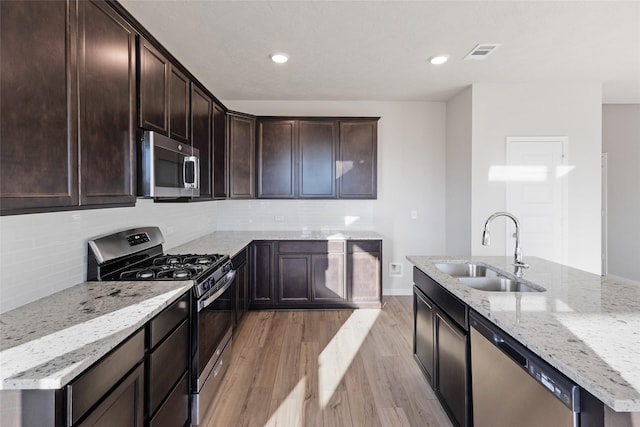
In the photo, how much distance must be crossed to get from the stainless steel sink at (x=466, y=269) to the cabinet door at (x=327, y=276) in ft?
5.30

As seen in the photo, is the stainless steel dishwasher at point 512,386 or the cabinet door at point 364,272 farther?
the cabinet door at point 364,272

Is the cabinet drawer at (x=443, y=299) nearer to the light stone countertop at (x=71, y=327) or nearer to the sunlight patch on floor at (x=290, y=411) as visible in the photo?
the sunlight patch on floor at (x=290, y=411)

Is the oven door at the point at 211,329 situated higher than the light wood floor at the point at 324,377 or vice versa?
the oven door at the point at 211,329

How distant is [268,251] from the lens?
3785 millimetres

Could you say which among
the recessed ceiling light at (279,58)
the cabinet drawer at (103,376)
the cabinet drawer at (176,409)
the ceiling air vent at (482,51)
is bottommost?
the cabinet drawer at (176,409)

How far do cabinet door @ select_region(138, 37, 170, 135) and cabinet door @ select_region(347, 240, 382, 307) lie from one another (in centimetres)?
244

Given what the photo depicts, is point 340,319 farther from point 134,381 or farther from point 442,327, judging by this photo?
point 134,381

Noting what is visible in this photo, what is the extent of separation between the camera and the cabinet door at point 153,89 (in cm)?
191

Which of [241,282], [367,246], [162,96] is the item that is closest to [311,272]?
[367,246]

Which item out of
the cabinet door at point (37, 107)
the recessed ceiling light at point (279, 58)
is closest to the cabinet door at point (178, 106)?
the recessed ceiling light at point (279, 58)

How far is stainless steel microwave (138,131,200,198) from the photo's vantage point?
1879 mm

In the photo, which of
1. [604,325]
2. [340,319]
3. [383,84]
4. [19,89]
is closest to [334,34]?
[383,84]

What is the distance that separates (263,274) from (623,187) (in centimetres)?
551

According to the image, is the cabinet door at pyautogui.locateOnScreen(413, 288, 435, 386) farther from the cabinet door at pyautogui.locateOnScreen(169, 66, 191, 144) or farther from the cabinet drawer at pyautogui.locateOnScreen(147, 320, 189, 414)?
the cabinet door at pyautogui.locateOnScreen(169, 66, 191, 144)
